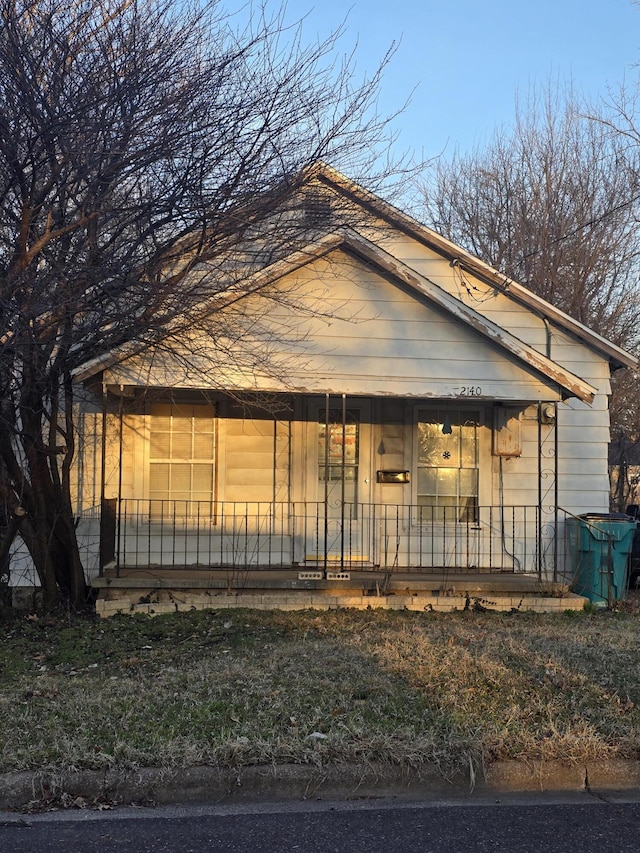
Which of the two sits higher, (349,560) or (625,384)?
(625,384)

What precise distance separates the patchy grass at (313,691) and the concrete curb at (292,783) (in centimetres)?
7

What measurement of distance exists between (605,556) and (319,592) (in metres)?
3.59

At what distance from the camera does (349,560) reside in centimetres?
990

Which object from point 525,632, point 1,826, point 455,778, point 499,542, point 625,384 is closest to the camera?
point 1,826

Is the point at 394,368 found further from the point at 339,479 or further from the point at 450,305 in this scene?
the point at 339,479

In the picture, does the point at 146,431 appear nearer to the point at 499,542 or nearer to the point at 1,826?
the point at 499,542

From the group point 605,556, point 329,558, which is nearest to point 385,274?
point 329,558

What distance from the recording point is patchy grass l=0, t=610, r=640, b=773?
15.2 ft

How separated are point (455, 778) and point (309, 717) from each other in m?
1.04

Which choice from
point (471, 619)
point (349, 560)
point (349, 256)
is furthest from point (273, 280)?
point (471, 619)

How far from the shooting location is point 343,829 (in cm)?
402

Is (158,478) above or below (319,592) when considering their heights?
above

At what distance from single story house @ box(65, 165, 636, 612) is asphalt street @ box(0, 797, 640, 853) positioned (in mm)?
4568

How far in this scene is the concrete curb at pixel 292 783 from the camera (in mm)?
4305
